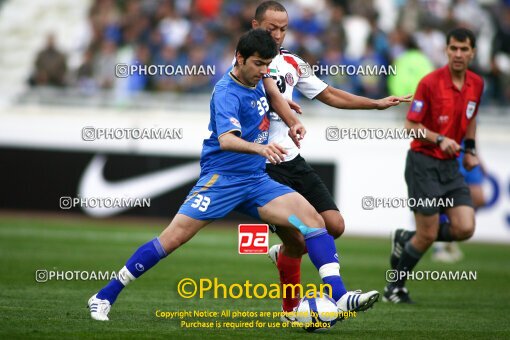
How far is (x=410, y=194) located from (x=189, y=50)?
9.86m

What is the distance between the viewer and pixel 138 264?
748cm

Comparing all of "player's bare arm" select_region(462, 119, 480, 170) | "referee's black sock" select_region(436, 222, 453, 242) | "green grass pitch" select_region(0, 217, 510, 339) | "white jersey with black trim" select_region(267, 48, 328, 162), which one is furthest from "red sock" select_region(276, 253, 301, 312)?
"player's bare arm" select_region(462, 119, 480, 170)

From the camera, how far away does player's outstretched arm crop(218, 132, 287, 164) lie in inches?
267

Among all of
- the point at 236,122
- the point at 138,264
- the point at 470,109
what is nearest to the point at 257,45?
the point at 236,122

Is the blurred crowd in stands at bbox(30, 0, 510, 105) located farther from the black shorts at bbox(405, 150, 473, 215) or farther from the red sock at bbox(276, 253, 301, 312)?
the red sock at bbox(276, 253, 301, 312)

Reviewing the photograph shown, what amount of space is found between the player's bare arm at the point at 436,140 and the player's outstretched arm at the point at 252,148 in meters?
2.77

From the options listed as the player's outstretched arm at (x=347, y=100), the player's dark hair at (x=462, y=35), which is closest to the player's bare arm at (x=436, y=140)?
the player's dark hair at (x=462, y=35)

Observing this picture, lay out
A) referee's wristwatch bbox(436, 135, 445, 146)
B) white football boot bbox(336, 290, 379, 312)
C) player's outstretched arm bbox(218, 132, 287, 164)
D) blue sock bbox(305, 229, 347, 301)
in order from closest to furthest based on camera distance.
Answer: player's outstretched arm bbox(218, 132, 287, 164) < white football boot bbox(336, 290, 379, 312) < blue sock bbox(305, 229, 347, 301) < referee's wristwatch bbox(436, 135, 445, 146)

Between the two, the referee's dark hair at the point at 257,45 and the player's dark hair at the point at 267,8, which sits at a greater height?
the player's dark hair at the point at 267,8

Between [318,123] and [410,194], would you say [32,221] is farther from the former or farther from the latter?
[410,194]

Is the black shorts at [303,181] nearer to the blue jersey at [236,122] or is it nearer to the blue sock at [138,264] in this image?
the blue jersey at [236,122]

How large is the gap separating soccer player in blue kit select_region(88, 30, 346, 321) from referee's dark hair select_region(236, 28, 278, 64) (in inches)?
1.8

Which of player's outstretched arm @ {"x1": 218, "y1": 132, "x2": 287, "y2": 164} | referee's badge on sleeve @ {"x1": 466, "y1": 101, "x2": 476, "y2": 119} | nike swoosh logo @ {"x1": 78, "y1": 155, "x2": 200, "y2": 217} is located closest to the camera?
player's outstretched arm @ {"x1": 218, "y1": 132, "x2": 287, "y2": 164}

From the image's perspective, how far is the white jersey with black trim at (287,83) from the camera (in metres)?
8.12
